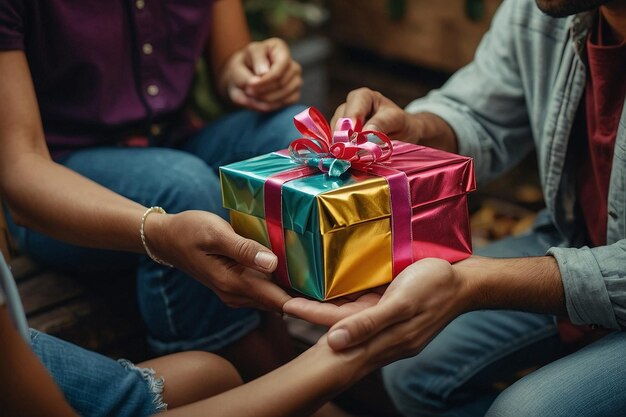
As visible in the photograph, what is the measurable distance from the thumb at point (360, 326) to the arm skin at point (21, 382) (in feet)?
1.08

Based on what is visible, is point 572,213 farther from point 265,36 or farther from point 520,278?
point 265,36

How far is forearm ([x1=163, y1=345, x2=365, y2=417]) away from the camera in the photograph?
917mm

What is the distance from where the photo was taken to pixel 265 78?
144cm

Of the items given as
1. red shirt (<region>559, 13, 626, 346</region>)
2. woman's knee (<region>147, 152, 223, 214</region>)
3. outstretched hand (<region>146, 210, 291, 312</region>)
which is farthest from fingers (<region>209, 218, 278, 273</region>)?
red shirt (<region>559, 13, 626, 346</region>)

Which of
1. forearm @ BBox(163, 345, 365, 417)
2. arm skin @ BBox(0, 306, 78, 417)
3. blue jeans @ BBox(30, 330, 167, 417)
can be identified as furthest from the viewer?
blue jeans @ BBox(30, 330, 167, 417)

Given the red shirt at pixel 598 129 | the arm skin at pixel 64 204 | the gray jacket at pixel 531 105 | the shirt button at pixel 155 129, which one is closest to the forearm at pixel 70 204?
the arm skin at pixel 64 204

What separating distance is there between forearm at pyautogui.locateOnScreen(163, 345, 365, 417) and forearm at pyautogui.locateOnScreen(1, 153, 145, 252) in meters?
0.35

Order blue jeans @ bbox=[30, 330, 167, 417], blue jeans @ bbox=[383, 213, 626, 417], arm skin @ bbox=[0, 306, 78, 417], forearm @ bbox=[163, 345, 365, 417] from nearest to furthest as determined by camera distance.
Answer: arm skin @ bbox=[0, 306, 78, 417], forearm @ bbox=[163, 345, 365, 417], blue jeans @ bbox=[30, 330, 167, 417], blue jeans @ bbox=[383, 213, 626, 417]

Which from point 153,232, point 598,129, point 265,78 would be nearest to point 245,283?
point 153,232

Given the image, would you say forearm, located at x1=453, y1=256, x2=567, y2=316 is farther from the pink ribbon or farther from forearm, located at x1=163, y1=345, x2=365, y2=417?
forearm, located at x1=163, y1=345, x2=365, y2=417

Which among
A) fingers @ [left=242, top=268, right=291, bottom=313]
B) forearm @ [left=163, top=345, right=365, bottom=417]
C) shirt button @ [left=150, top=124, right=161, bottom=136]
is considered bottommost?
forearm @ [left=163, top=345, right=365, bottom=417]

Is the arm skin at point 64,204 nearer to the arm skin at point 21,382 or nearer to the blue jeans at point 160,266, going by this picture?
the blue jeans at point 160,266

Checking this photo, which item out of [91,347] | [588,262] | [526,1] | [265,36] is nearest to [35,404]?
[91,347]

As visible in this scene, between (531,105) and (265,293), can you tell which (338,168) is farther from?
(531,105)
